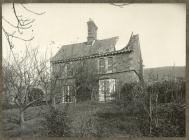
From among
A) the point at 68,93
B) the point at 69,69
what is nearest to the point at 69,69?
the point at 69,69

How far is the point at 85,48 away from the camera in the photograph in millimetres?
5301

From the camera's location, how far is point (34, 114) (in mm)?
5340

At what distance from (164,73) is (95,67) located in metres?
0.69

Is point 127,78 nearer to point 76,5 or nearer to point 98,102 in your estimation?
point 98,102

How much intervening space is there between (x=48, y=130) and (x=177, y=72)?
140 centimetres

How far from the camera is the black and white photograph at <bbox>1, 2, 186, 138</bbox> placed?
17.4 ft

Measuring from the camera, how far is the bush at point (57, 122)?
533cm

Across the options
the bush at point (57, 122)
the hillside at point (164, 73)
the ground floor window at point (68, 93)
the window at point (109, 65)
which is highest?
Result: the window at point (109, 65)

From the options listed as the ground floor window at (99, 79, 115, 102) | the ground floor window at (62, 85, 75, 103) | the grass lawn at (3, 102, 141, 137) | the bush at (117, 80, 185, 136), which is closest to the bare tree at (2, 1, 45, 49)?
the ground floor window at (62, 85, 75, 103)

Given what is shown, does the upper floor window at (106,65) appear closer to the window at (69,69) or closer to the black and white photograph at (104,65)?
the black and white photograph at (104,65)

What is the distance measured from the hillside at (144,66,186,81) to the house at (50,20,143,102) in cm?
8

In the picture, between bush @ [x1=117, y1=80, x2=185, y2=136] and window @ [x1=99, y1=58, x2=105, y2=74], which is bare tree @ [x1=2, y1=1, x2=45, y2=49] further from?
bush @ [x1=117, y1=80, x2=185, y2=136]

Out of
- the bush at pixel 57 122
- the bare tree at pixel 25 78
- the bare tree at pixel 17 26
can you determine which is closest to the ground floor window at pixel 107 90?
the bush at pixel 57 122

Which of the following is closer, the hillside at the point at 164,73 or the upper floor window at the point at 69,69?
the hillside at the point at 164,73
